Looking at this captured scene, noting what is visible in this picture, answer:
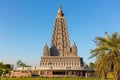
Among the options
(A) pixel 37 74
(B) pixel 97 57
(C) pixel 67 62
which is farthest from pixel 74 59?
(B) pixel 97 57

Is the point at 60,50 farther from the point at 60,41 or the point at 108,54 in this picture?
the point at 108,54

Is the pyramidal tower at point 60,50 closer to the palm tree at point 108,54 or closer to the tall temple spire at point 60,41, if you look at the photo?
the tall temple spire at point 60,41

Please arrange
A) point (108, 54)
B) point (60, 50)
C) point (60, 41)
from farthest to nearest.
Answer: point (60, 41)
point (60, 50)
point (108, 54)

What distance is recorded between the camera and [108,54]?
3078 centimetres

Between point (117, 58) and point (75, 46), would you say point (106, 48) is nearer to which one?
point (117, 58)

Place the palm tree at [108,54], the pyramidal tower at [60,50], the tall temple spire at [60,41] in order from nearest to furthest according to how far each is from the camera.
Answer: the palm tree at [108,54] < the pyramidal tower at [60,50] < the tall temple spire at [60,41]

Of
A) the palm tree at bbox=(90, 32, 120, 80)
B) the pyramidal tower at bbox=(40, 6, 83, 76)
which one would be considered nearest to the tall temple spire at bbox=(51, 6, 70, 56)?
the pyramidal tower at bbox=(40, 6, 83, 76)

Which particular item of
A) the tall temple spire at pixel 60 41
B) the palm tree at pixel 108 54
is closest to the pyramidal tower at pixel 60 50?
the tall temple spire at pixel 60 41

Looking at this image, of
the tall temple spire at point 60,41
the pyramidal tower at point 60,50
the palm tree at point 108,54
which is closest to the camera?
the palm tree at point 108,54

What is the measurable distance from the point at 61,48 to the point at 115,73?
105969mm

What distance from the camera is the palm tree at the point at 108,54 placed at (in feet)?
99.3

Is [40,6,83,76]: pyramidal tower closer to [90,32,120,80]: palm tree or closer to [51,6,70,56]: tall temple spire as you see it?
[51,6,70,56]: tall temple spire

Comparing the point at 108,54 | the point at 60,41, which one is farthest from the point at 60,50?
the point at 108,54

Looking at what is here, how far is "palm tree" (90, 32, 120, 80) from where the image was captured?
30266 millimetres
